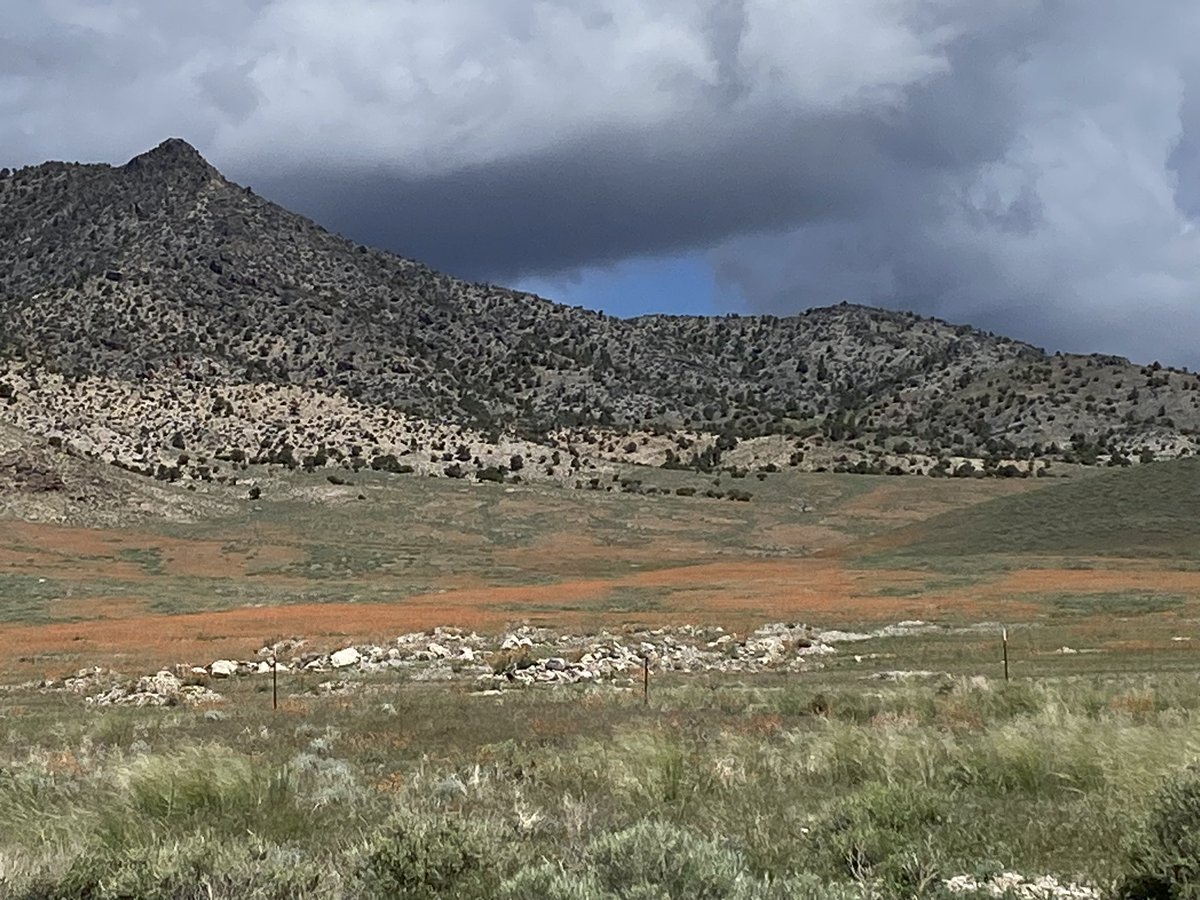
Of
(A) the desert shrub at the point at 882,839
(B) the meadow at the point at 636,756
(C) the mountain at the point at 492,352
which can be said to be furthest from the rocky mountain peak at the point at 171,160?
(A) the desert shrub at the point at 882,839

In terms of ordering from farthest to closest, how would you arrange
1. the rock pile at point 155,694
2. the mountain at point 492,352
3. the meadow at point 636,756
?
the mountain at point 492,352 → the rock pile at point 155,694 → the meadow at point 636,756

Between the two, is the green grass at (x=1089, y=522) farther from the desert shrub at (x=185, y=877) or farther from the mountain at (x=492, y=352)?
the desert shrub at (x=185, y=877)

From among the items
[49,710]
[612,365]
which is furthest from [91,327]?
[49,710]

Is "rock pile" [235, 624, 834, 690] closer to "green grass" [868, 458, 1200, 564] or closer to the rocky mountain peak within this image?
"green grass" [868, 458, 1200, 564]

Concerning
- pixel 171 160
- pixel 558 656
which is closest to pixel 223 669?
pixel 558 656

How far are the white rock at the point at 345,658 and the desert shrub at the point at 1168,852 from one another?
83.9ft

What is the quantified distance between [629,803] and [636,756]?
1.82 metres

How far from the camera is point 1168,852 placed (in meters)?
7.63

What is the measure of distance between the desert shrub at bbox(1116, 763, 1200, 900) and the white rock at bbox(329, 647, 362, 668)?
83.9 feet

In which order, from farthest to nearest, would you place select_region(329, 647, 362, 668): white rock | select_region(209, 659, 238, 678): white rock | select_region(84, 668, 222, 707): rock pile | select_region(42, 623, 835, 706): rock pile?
select_region(329, 647, 362, 668): white rock → select_region(209, 659, 238, 678): white rock → select_region(42, 623, 835, 706): rock pile → select_region(84, 668, 222, 707): rock pile

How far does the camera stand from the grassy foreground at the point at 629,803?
7605 millimetres

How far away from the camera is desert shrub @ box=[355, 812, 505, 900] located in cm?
791

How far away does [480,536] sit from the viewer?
81.4 m

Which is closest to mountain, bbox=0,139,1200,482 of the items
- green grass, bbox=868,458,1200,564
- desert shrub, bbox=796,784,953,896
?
green grass, bbox=868,458,1200,564
